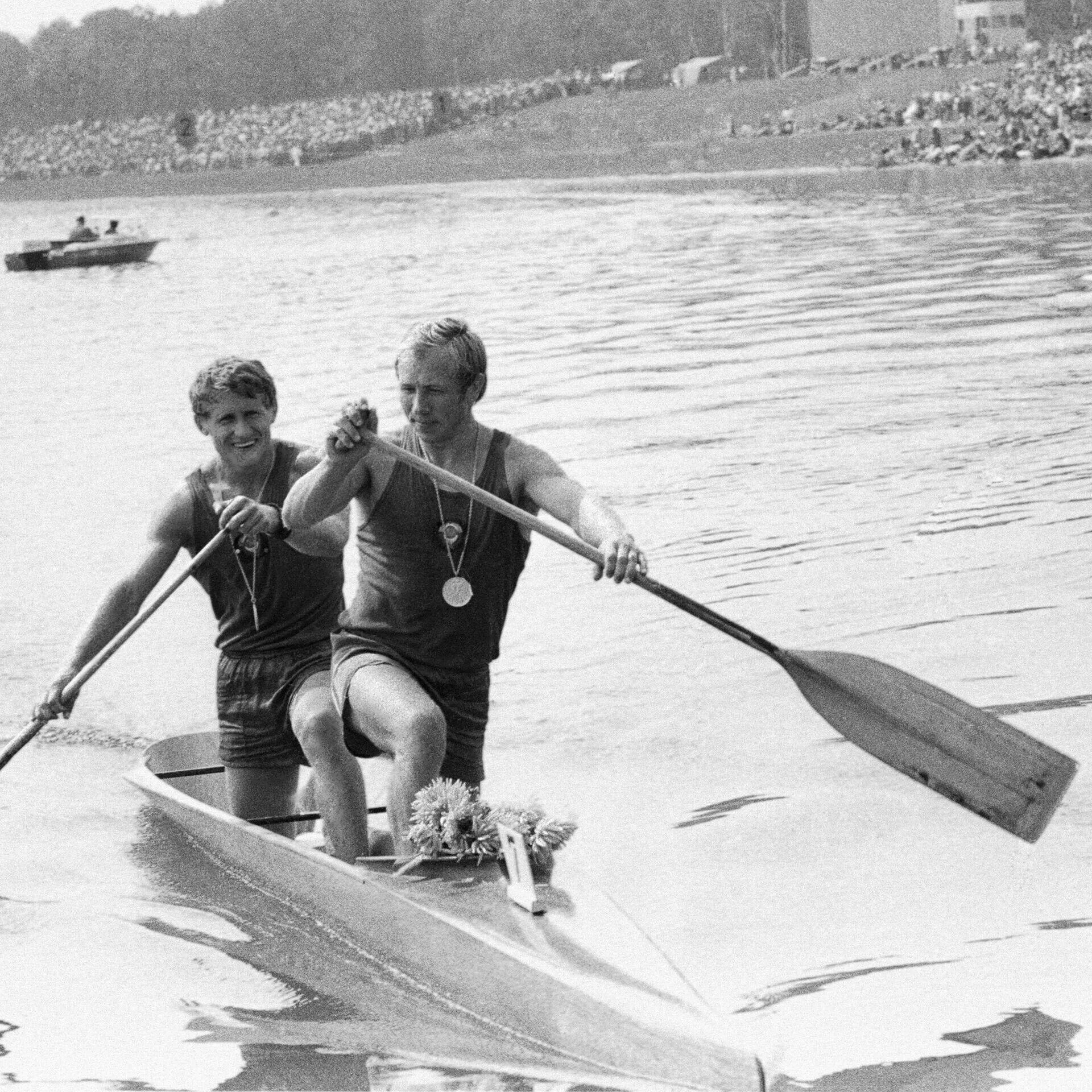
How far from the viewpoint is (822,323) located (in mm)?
23719

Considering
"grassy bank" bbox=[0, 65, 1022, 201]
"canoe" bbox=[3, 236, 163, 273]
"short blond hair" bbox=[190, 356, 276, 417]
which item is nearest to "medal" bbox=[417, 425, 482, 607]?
"short blond hair" bbox=[190, 356, 276, 417]

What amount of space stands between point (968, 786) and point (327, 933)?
2100mm

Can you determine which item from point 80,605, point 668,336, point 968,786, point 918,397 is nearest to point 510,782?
point 968,786

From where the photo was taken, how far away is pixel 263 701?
264 inches

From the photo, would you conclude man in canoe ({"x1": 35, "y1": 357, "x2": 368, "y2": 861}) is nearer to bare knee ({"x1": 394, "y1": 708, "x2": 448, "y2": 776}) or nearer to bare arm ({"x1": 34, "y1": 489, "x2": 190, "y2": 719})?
bare arm ({"x1": 34, "y1": 489, "x2": 190, "y2": 719})

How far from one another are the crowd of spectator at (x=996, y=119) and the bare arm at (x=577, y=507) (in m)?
47.3

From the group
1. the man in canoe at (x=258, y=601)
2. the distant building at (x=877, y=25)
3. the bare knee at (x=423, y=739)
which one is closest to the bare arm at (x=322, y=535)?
the man in canoe at (x=258, y=601)

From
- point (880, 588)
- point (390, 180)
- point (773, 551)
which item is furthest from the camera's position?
point (390, 180)

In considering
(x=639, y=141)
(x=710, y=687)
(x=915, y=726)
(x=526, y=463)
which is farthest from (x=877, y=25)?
(x=526, y=463)

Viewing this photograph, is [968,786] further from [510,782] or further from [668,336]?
[668,336]

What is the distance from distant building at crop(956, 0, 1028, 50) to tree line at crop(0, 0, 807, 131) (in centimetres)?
1421

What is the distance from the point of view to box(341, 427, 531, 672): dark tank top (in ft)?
19.9

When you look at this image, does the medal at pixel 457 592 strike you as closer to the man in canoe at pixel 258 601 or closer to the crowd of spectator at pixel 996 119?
the man in canoe at pixel 258 601

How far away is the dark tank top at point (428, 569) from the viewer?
19.9ft
